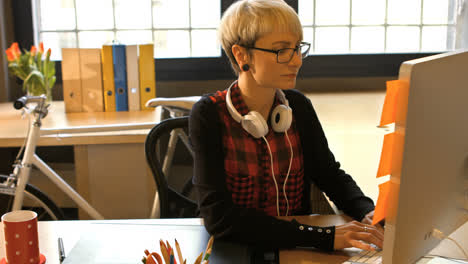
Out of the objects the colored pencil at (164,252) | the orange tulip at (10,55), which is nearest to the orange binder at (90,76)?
the orange tulip at (10,55)

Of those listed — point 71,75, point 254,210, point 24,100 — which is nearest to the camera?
point 254,210

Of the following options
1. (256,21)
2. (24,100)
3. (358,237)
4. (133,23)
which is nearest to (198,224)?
(358,237)

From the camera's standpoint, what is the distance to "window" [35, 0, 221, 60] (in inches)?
122

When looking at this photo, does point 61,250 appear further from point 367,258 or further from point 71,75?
point 71,75

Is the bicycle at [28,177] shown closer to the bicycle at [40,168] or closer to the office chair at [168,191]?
the bicycle at [40,168]

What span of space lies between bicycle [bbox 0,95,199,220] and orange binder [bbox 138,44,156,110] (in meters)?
0.41

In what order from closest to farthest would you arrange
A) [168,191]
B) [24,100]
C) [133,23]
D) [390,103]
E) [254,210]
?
[390,103] < [254,210] < [168,191] < [24,100] < [133,23]

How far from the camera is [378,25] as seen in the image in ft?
10.3

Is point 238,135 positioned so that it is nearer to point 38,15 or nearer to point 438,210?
point 438,210

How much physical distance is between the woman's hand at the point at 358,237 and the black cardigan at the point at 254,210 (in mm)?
18

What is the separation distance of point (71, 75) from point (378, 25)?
173 cm

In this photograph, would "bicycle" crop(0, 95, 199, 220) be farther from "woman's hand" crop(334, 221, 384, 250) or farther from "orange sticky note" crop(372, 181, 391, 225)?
"orange sticky note" crop(372, 181, 391, 225)

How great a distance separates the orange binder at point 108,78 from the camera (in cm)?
270

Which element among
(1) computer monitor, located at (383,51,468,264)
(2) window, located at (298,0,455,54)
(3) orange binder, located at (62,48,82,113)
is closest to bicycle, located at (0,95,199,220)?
(3) orange binder, located at (62,48,82,113)
